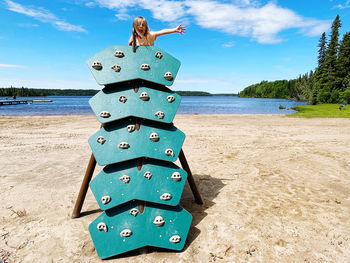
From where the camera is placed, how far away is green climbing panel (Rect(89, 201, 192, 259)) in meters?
2.82

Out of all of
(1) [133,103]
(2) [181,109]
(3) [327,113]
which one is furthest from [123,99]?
(2) [181,109]

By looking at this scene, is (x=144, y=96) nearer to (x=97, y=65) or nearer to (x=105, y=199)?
(x=97, y=65)

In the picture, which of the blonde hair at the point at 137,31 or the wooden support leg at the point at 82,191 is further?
the wooden support leg at the point at 82,191

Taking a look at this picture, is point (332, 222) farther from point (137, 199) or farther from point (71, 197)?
point (71, 197)

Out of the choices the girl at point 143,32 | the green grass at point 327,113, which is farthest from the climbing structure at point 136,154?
the green grass at point 327,113

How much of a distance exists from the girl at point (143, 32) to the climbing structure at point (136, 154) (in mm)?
291

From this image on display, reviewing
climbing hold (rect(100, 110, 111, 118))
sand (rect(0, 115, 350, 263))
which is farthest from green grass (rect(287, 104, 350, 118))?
climbing hold (rect(100, 110, 111, 118))

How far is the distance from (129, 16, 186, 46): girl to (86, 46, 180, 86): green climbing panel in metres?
0.27

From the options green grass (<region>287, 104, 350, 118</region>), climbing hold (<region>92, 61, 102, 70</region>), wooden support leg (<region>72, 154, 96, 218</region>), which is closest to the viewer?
climbing hold (<region>92, 61, 102, 70</region>)

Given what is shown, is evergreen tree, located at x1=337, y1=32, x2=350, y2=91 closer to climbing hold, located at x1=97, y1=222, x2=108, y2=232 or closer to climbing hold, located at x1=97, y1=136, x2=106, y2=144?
climbing hold, located at x1=97, y1=136, x2=106, y2=144

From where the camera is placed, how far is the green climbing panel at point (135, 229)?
111 inches

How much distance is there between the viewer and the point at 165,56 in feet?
10.6

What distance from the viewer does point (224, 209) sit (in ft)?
13.4

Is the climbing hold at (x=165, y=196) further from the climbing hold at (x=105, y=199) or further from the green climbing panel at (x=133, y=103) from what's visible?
the green climbing panel at (x=133, y=103)
